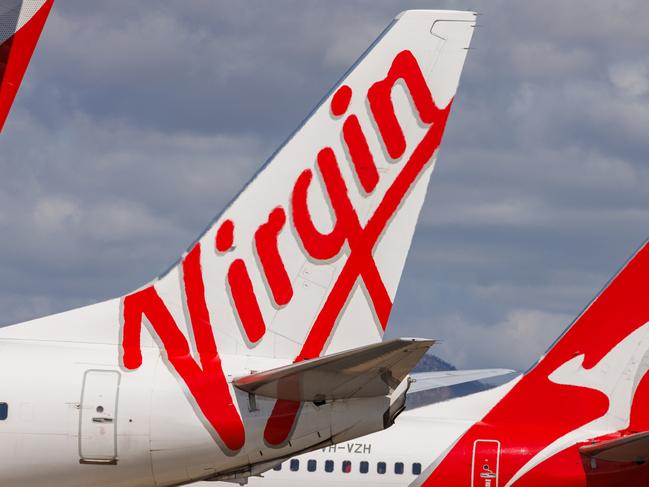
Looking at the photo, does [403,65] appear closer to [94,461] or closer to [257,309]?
[257,309]

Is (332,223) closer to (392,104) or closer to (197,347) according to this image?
(392,104)

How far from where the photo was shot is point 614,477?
2842 centimetres

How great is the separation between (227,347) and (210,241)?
1603mm

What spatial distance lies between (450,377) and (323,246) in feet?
51.0

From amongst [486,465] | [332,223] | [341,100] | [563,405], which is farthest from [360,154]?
[563,405]

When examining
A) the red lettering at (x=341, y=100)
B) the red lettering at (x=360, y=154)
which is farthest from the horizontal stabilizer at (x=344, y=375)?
the red lettering at (x=341, y=100)

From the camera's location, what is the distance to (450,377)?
34.0 metres

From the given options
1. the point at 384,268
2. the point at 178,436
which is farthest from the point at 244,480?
the point at 384,268

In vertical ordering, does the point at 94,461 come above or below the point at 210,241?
below

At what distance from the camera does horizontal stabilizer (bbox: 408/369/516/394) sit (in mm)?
32344

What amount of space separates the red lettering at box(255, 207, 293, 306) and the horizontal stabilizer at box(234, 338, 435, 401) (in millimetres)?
1453

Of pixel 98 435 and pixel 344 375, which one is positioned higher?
pixel 344 375

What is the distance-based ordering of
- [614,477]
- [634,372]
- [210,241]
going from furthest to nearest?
[634,372] → [614,477] → [210,241]

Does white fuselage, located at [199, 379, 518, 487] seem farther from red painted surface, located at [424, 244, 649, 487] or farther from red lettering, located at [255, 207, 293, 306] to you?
red lettering, located at [255, 207, 293, 306]
